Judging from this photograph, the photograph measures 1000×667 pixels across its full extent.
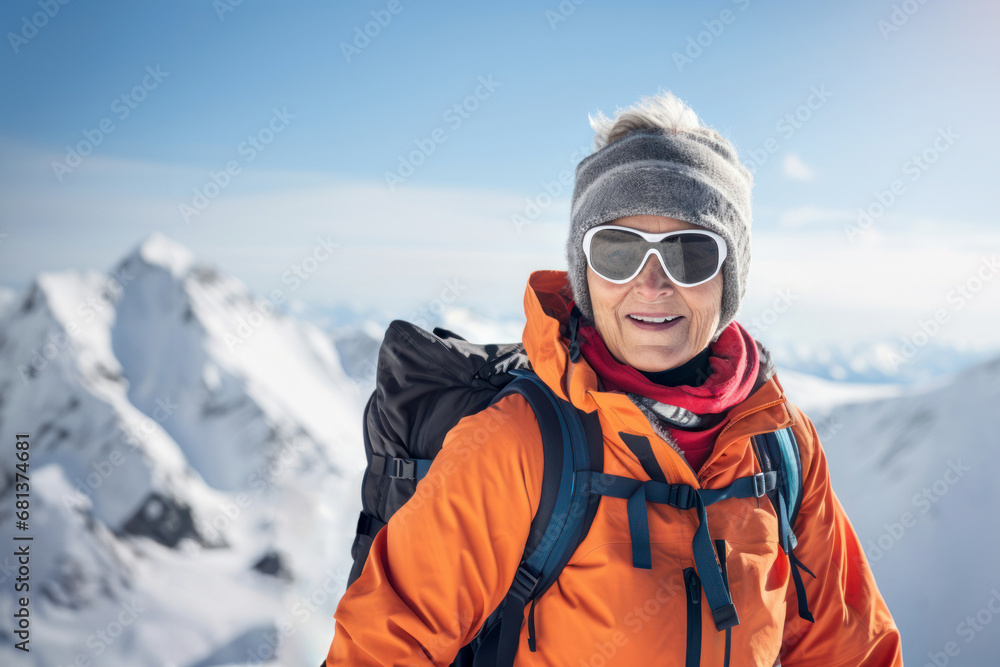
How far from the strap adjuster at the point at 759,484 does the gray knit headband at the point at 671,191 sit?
1.57 feet

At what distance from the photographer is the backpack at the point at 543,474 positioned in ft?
4.45

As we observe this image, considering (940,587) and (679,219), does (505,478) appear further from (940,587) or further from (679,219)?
(940,587)

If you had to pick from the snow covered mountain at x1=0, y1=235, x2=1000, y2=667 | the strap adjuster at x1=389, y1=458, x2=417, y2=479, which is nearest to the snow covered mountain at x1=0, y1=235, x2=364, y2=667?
the snow covered mountain at x1=0, y1=235, x2=1000, y2=667

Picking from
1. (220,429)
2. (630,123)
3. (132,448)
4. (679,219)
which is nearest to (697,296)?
(679,219)

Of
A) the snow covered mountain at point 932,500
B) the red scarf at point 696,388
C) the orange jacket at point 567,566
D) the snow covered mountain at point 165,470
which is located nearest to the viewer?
the orange jacket at point 567,566

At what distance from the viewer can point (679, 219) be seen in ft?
5.07

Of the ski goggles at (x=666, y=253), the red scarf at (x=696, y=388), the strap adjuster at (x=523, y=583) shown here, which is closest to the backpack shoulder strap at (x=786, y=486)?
the red scarf at (x=696, y=388)

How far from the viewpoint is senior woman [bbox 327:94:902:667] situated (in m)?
1.31

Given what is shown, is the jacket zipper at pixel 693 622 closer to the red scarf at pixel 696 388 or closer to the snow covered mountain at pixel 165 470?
the red scarf at pixel 696 388

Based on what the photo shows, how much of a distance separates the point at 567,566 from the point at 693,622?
0.33 metres

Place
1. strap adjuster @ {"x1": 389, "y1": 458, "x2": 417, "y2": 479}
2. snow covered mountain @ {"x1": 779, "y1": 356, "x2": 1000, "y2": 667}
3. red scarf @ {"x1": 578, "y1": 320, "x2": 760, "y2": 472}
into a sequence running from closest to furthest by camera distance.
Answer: red scarf @ {"x1": 578, "y1": 320, "x2": 760, "y2": 472}, strap adjuster @ {"x1": 389, "y1": 458, "x2": 417, "y2": 479}, snow covered mountain @ {"x1": 779, "y1": 356, "x2": 1000, "y2": 667}

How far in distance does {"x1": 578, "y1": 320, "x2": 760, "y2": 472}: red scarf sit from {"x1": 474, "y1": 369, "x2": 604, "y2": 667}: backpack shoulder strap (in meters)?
0.19

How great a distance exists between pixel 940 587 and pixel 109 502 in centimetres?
1613

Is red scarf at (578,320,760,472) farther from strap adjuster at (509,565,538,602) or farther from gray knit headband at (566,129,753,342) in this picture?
strap adjuster at (509,565,538,602)
